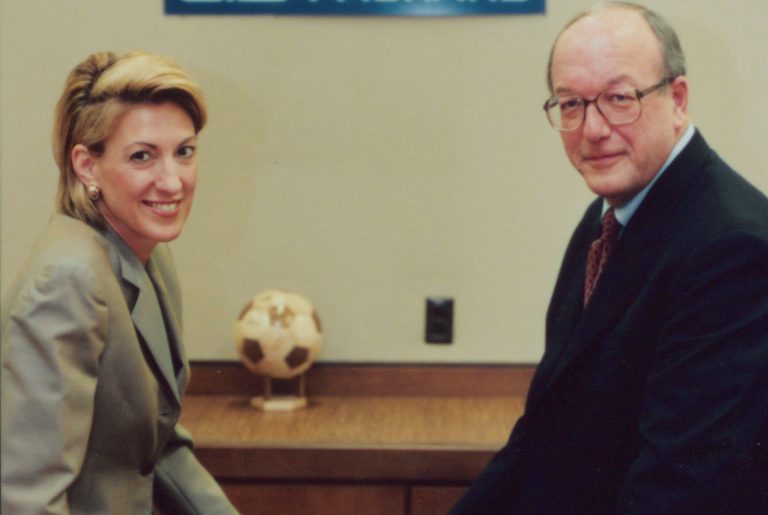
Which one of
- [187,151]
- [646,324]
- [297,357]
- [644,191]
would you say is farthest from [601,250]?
[297,357]

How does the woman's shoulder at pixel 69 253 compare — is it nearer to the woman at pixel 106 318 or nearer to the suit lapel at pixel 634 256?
the woman at pixel 106 318

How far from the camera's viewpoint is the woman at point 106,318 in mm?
1625

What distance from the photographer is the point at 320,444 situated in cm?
257

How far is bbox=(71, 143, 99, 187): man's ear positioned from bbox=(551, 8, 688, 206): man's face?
844 mm

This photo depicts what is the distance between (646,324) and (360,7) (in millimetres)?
1458

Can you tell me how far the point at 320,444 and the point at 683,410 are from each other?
114 centimetres

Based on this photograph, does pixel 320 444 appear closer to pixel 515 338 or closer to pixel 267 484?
pixel 267 484

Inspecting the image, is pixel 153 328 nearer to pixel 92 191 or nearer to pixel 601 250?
pixel 92 191

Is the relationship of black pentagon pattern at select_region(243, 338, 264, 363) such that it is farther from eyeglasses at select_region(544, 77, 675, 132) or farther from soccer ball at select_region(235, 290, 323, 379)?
eyeglasses at select_region(544, 77, 675, 132)

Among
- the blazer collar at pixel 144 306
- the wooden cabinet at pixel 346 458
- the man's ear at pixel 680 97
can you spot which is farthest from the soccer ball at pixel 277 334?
the man's ear at pixel 680 97

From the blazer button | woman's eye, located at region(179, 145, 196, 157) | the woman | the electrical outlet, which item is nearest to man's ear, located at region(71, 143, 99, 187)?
the woman

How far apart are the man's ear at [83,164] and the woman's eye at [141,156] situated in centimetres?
7

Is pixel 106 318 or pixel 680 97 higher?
pixel 680 97

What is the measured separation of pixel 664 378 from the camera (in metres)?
1.66
